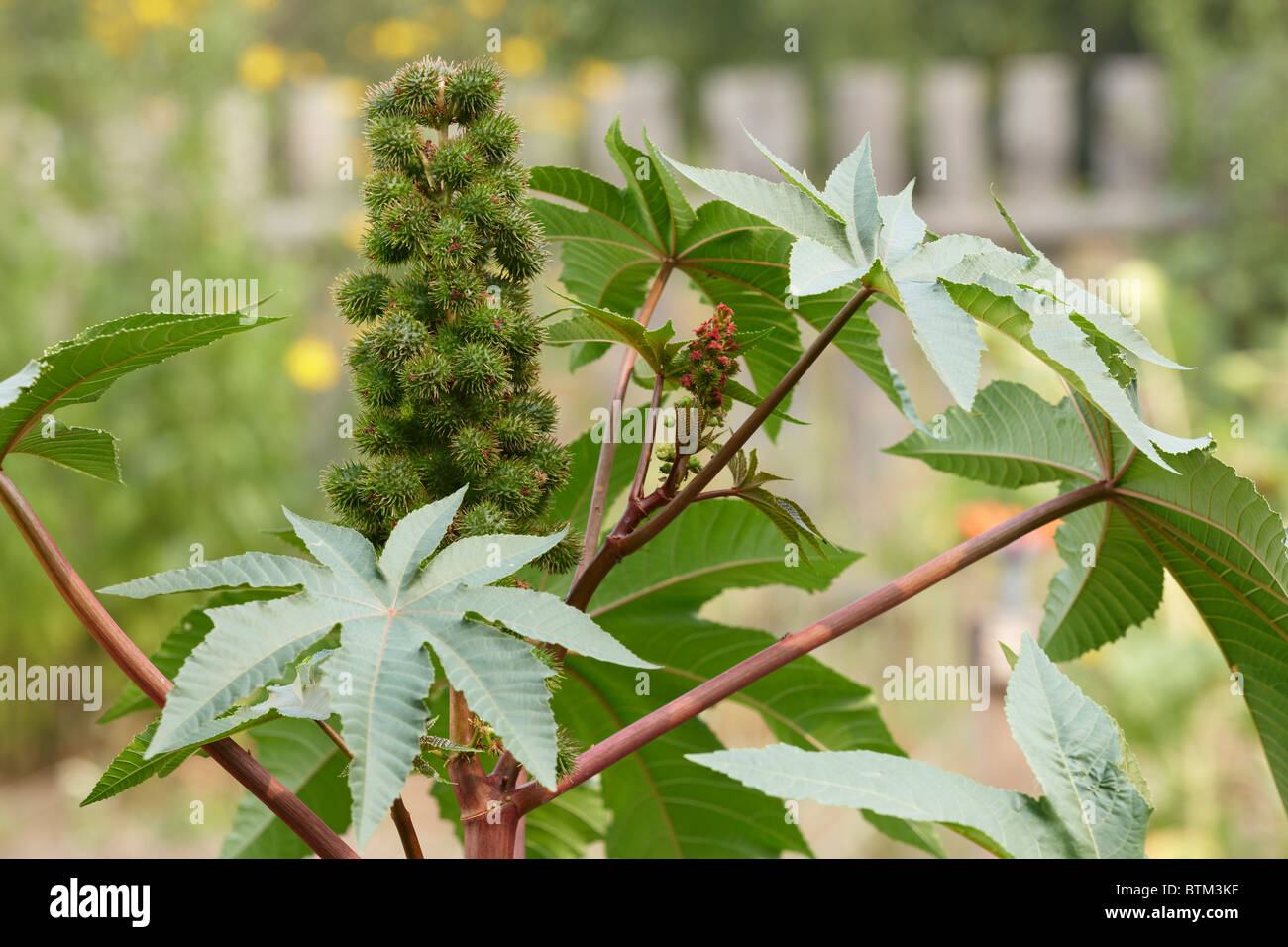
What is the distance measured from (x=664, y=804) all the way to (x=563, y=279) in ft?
1.13

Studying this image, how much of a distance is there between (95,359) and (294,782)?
0.38 m

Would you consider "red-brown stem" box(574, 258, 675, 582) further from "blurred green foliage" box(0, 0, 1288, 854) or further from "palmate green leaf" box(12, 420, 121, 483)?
"blurred green foliage" box(0, 0, 1288, 854)

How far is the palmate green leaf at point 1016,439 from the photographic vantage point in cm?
65

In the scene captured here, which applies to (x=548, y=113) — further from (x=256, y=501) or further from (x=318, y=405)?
(x=256, y=501)

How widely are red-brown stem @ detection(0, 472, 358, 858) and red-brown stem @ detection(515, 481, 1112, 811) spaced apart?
3.2 inches

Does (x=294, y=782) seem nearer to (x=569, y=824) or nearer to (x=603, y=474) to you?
(x=569, y=824)

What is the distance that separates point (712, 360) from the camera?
0.49 m

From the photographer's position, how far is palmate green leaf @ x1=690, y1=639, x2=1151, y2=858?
381 mm

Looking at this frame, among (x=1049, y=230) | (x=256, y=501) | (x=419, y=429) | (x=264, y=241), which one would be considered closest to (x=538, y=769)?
(x=419, y=429)

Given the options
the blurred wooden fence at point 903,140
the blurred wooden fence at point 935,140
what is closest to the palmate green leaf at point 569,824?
the blurred wooden fence at point 903,140

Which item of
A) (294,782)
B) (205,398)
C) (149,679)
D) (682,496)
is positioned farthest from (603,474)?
(205,398)

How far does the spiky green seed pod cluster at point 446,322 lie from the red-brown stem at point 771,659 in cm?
9

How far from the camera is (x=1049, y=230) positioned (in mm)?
4023

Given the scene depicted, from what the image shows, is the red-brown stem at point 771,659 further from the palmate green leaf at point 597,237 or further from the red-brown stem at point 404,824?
the palmate green leaf at point 597,237
